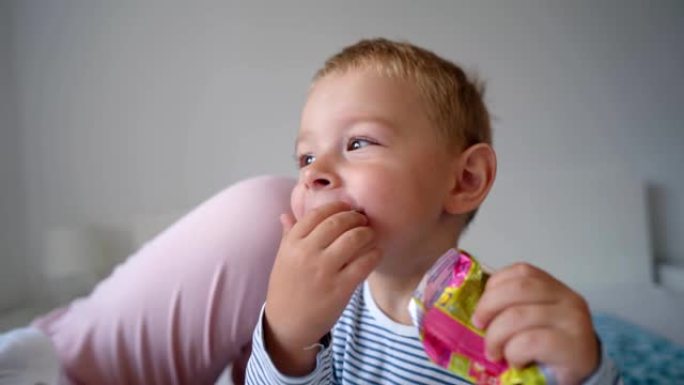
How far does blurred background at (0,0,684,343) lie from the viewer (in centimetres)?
161

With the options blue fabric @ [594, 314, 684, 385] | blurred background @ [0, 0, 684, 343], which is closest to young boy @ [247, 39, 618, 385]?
blue fabric @ [594, 314, 684, 385]

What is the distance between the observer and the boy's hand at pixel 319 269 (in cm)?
45

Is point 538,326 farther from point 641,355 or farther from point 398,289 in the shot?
point 641,355

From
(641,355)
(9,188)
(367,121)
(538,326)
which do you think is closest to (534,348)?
(538,326)

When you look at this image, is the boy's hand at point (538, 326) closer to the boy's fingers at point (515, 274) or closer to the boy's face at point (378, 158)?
the boy's fingers at point (515, 274)

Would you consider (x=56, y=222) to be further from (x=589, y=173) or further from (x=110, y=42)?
(x=589, y=173)

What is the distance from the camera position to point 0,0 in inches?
59.8

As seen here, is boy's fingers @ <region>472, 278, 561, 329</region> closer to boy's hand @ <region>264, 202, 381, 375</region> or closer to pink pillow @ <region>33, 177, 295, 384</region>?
boy's hand @ <region>264, 202, 381, 375</region>

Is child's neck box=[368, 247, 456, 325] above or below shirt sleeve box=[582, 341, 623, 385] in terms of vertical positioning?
below

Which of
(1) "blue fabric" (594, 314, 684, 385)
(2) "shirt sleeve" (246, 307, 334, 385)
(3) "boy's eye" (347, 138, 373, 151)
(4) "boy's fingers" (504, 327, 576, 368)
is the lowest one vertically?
(1) "blue fabric" (594, 314, 684, 385)

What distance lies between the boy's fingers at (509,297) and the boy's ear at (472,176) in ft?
0.74

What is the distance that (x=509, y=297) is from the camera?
349 millimetres

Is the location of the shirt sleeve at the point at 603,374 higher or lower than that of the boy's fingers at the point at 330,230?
lower

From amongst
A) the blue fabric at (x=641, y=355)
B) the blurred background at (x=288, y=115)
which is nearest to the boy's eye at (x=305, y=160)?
the blue fabric at (x=641, y=355)
